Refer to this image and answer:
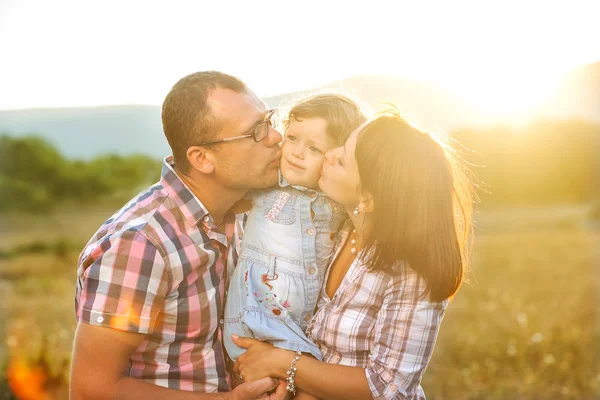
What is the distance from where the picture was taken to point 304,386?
2.51 metres

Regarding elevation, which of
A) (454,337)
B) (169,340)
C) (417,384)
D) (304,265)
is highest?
(304,265)

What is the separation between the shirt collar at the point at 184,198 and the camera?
263 cm

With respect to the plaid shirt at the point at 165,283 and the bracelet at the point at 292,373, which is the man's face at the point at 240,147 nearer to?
the plaid shirt at the point at 165,283

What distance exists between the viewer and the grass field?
5.44 m

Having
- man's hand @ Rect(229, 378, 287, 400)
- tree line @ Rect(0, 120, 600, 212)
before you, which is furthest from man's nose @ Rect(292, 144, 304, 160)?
tree line @ Rect(0, 120, 600, 212)

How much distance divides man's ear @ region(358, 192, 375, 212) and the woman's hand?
0.68 m

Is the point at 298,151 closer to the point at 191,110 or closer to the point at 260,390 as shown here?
the point at 191,110

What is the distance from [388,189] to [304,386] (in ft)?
2.91

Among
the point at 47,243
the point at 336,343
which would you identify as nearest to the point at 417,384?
the point at 336,343

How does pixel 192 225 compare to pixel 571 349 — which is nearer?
pixel 192 225

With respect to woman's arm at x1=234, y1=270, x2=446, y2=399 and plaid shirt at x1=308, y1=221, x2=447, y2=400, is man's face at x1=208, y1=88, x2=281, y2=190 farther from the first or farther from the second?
woman's arm at x1=234, y1=270, x2=446, y2=399

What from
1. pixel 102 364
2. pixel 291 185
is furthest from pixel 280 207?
pixel 102 364

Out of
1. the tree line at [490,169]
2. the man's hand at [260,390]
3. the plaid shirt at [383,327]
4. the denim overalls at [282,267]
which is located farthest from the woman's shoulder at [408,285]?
the tree line at [490,169]

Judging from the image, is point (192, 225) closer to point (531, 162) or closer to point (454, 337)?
point (454, 337)
